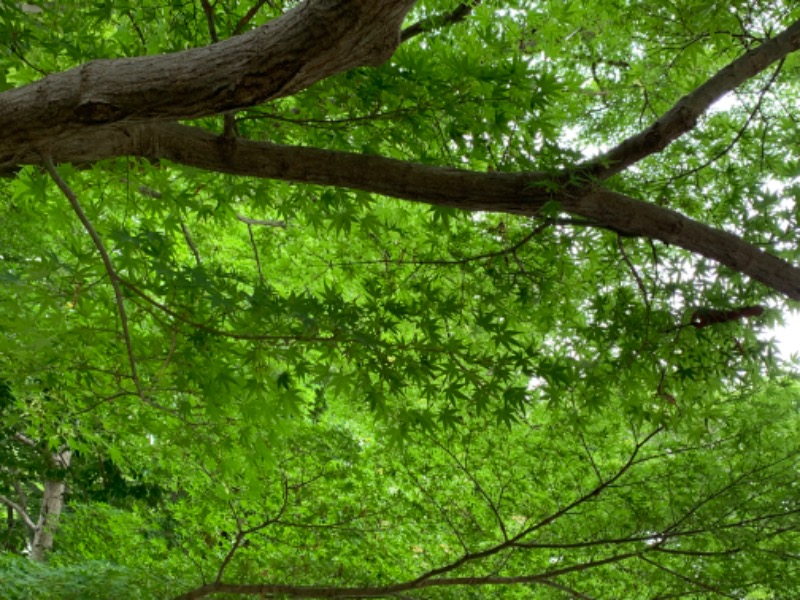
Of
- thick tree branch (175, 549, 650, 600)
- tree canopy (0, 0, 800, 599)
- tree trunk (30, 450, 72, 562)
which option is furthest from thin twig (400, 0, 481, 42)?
tree trunk (30, 450, 72, 562)

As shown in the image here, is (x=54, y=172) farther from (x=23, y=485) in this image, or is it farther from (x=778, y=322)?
(x=23, y=485)

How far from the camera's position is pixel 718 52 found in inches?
123

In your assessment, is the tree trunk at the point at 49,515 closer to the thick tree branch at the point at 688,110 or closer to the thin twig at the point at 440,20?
the thin twig at the point at 440,20

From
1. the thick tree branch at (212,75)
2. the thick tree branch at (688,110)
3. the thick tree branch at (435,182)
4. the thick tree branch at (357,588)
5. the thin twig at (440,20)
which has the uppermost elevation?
the thin twig at (440,20)

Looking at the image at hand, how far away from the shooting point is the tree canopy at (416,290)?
2.48 metres

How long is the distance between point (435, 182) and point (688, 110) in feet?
2.73

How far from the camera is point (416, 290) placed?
3443 mm

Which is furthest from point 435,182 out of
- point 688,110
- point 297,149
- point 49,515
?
point 49,515

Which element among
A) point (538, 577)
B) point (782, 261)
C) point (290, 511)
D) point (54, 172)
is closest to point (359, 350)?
point (54, 172)

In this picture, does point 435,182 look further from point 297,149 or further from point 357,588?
point 357,588

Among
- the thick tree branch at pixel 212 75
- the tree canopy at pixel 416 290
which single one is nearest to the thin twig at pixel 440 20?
the tree canopy at pixel 416 290

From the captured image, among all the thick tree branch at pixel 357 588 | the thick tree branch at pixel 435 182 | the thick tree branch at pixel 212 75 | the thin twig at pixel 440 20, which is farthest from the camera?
the thick tree branch at pixel 357 588

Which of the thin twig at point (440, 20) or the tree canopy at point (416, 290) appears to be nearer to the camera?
the tree canopy at point (416, 290)

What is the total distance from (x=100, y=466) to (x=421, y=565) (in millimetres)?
2400
